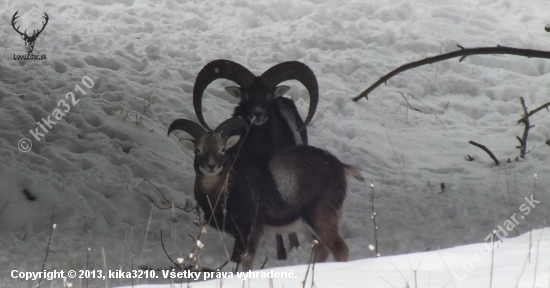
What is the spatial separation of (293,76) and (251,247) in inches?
120

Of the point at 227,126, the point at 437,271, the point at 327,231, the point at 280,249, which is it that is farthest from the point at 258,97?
the point at 437,271

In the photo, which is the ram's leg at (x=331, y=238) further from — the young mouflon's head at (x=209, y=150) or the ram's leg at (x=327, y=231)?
the young mouflon's head at (x=209, y=150)

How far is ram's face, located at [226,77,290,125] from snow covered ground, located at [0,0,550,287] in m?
1.48

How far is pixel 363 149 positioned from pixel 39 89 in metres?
5.62

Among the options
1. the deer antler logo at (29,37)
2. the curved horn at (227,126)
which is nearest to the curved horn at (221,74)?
the curved horn at (227,126)

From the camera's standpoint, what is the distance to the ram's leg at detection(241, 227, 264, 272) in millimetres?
7906

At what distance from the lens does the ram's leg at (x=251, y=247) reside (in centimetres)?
791

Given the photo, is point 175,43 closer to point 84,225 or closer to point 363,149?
point 363,149

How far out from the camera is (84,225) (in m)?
8.66

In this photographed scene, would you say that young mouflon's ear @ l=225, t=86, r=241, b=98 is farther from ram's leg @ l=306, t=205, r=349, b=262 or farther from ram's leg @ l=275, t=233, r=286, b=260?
ram's leg @ l=306, t=205, r=349, b=262

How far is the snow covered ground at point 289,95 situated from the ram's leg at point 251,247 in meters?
0.51

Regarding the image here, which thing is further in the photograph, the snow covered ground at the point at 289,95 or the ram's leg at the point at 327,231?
the snow covered ground at the point at 289,95

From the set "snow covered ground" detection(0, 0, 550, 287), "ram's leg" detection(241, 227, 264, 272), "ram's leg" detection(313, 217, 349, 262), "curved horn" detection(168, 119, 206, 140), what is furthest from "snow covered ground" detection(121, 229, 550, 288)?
"curved horn" detection(168, 119, 206, 140)

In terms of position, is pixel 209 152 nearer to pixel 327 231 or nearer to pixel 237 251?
pixel 237 251
